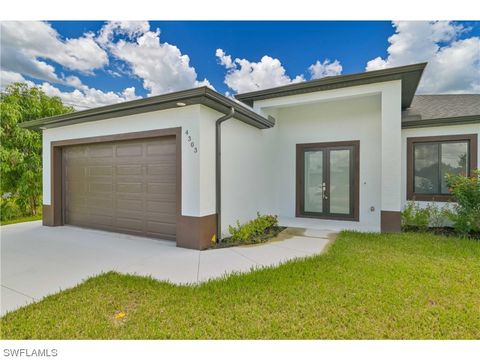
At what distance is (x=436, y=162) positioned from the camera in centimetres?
700

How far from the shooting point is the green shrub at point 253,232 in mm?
5618

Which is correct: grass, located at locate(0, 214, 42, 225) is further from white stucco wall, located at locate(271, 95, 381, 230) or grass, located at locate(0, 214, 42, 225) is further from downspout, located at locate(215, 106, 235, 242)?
white stucco wall, located at locate(271, 95, 381, 230)

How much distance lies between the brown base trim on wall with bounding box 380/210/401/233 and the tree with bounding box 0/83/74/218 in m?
11.4

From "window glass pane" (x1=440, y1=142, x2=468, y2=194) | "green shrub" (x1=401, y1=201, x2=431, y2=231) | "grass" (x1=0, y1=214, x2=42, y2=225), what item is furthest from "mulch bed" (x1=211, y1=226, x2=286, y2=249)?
"grass" (x1=0, y1=214, x2=42, y2=225)

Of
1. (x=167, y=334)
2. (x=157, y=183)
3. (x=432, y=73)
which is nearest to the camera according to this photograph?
(x=167, y=334)

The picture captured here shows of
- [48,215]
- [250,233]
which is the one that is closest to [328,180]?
[250,233]

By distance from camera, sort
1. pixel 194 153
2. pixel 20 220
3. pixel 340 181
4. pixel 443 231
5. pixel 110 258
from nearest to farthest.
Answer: pixel 110 258, pixel 194 153, pixel 443 231, pixel 340 181, pixel 20 220

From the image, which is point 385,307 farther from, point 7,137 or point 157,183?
point 7,137

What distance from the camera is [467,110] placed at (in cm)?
707

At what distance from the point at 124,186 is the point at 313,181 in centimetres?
577

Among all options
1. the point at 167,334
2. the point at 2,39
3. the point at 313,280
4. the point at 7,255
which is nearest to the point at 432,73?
the point at 313,280

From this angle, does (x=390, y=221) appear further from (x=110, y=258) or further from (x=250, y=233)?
(x=110, y=258)

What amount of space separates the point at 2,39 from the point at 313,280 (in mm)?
7724

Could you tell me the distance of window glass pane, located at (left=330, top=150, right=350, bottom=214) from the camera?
773 centimetres
